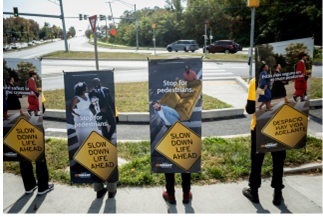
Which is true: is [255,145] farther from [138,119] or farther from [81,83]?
[138,119]

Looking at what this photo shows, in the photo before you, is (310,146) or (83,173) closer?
(83,173)

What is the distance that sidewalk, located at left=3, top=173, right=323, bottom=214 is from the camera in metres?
3.48

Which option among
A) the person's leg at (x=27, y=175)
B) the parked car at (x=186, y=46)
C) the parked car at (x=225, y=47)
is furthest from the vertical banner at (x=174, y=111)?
the parked car at (x=186, y=46)

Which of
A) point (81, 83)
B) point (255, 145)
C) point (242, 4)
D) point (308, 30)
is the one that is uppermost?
point (242, 4)

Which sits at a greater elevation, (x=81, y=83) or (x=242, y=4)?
(x=242, y=4)

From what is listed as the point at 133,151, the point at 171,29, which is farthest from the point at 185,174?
the point at 171,29

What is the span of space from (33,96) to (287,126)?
12.1 ft

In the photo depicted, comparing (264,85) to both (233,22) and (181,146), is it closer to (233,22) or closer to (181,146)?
(181,146)

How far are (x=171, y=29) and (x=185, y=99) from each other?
4973 centimetres

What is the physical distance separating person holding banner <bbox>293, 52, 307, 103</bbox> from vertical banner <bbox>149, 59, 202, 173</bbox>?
1.33m

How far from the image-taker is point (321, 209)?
3.43 m

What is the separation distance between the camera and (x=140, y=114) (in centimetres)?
715

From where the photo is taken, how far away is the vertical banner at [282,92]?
3.35 meters

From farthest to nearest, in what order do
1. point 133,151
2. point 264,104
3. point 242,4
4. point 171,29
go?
point 171,29, point 242,4, point 133,151, point 264,104
